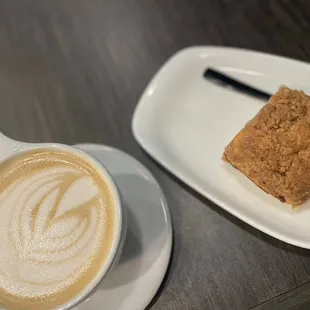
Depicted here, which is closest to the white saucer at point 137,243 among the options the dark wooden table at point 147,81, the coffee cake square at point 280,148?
the dark wooden table at point 147,81

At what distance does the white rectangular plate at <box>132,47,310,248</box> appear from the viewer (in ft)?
2.78

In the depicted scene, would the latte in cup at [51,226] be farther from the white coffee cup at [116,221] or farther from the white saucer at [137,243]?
the white saucer at [137,243]

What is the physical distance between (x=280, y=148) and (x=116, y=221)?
1.00 ft

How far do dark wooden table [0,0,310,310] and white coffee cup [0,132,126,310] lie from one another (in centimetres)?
18

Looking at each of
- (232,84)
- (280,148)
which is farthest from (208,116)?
(280,148)

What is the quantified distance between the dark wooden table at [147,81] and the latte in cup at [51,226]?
190 mm

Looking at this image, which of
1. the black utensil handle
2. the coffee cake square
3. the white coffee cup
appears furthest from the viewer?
the black utensil handle

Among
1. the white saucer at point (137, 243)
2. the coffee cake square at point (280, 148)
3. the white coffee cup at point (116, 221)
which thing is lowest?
the white saucer at point (137, 243)

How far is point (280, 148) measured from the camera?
2.58ft

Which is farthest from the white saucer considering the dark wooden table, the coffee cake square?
the coffee cake square

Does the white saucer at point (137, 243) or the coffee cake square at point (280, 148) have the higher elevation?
the coffee cake square at point (280, 148)

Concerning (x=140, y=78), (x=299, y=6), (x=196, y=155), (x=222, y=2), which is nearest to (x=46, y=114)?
(x=140, y=78)

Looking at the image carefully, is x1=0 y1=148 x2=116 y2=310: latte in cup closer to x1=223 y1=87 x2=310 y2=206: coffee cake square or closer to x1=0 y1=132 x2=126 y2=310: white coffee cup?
x1=0 y1=132 x2=126 y2=310: white coffee cup

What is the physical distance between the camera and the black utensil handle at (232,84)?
0.92 metres
